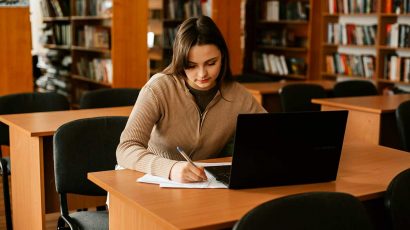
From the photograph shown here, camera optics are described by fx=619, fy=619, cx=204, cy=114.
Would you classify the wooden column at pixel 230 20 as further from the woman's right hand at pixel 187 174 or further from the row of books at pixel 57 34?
the woman's right hand at pixel 187 174

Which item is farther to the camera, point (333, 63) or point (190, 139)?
point (333, 63)

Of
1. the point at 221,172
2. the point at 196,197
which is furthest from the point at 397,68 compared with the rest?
the point at 196,197

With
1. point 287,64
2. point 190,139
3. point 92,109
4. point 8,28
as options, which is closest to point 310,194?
point 190,139

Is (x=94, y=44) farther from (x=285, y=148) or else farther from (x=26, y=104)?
(x=285, y=148)

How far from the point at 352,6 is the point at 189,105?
484cm

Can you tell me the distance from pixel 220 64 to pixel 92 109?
1.57m

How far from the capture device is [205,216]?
64.8 inches

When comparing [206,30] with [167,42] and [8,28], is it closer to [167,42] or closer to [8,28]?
[8,28]

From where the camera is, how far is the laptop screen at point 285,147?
183cm

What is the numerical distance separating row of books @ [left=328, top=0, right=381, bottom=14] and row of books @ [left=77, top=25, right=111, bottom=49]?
2.53 m

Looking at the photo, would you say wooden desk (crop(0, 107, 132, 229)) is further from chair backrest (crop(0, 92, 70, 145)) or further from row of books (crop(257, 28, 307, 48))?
row of books (crop(257, 28, 307, 48))

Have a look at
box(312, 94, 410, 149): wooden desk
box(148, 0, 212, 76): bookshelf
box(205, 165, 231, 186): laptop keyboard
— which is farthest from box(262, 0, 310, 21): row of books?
box(205, 165, 231, 186): laptop keyboard

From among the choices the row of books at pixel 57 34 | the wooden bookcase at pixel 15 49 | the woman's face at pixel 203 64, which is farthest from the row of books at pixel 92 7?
the woman's face at pixel 203 64

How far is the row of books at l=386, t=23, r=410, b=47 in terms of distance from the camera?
620 cm
